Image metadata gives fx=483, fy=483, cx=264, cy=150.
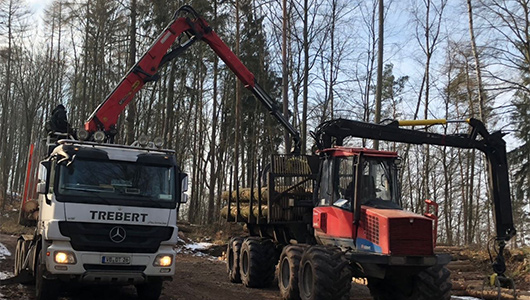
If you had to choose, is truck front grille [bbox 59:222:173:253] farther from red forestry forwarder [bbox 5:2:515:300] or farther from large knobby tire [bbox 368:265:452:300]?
large knobby tire [bbox 368:265:452:300]

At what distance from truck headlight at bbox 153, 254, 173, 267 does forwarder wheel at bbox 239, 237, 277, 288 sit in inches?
166

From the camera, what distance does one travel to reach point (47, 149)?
9.70 m

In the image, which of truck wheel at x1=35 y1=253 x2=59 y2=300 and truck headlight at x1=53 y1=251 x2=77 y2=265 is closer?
truck headlight at x1=53 y1=251 x2=77 y2=265

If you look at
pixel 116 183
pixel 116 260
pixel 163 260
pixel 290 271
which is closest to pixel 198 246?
pixel 290 271

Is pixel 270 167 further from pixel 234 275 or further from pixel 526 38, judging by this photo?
pixel 526 38

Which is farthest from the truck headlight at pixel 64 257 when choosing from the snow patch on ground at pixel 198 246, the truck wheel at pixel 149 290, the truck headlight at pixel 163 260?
the snow patch on ground at pixel 198 246

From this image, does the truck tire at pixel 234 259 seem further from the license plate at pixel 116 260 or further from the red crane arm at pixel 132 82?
the license plate at pixel 116 260

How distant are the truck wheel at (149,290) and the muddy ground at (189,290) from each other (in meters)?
0.42

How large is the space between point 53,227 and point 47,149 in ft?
9.02

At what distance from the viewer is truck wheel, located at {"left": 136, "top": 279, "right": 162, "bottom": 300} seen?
8.62 m

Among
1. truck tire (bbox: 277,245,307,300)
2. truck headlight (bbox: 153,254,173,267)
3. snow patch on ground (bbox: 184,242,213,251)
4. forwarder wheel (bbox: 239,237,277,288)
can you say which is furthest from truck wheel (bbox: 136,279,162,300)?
snow patch on ground (bbox: 184,242,213,251)

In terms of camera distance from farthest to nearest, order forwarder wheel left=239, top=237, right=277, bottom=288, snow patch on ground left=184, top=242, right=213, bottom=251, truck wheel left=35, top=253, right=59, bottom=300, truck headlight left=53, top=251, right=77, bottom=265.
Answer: snow patch on ground left=184, top=242, right=213, bottom=251
forwarder wheel left=239, top=237, right=277, bottom=288
truck wheel left=35, top=253, right=59, bottom=300
truck headlight left=53, top=251, right=77, bottom=265

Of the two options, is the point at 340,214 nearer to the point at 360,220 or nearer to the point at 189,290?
A: the point at 360,220

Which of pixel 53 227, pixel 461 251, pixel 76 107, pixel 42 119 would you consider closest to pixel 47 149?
pixel 53 227
